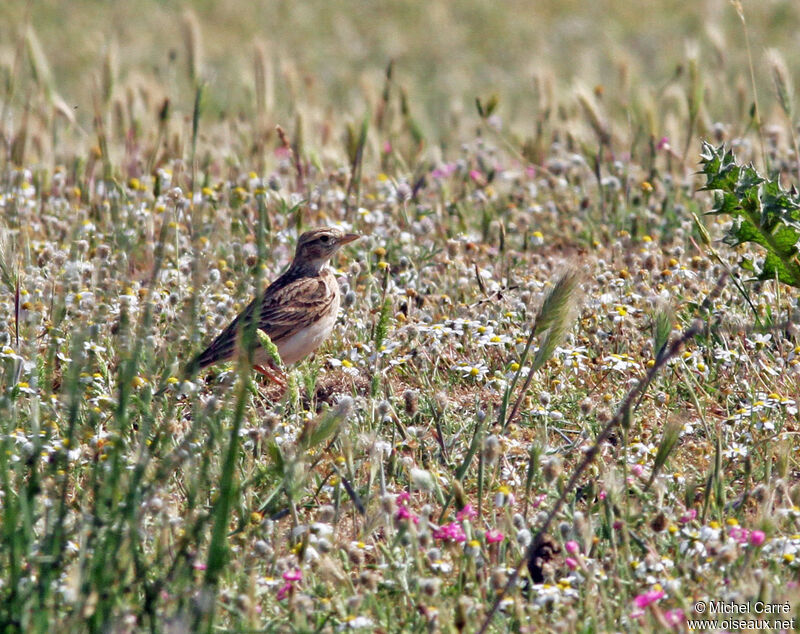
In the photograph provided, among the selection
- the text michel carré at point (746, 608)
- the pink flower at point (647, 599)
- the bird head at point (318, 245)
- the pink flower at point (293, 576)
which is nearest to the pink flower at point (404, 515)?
the pink flower at point (293, 576)

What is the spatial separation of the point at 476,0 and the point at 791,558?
51.3 feet

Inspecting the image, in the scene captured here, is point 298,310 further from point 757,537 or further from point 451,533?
point 757,537

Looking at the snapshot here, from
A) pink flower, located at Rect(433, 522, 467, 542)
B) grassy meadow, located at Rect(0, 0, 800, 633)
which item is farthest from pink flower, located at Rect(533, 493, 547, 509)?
pink flower, located at Rect(433, 522, 467, 542)

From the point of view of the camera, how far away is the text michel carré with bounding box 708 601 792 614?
3.54 metres

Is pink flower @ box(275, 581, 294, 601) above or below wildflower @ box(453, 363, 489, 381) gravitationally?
below

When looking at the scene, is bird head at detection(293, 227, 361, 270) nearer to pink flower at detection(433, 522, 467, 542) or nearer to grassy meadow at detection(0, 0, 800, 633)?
grassy meadow at detection(0, 0, 800, 633)

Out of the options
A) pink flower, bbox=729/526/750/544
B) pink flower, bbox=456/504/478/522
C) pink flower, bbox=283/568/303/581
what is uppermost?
pink flower, bbox=456/504/478/522

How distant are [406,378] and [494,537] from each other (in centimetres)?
177

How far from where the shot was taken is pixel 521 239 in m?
7.51

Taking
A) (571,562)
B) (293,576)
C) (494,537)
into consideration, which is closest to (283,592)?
(293,576)

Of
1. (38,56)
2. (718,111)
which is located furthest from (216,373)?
(718,111)

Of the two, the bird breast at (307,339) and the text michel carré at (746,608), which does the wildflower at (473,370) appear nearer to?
the bird breast at (307,339)

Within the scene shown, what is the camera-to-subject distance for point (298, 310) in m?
5.97

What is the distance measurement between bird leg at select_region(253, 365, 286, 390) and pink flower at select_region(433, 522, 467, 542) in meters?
2.06
